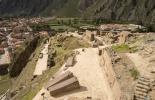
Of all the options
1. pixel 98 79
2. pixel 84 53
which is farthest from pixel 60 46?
pixel 98 79

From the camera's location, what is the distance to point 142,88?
48.6 feet

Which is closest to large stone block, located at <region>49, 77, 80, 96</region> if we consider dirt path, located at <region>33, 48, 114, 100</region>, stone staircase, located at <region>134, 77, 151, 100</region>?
dirt path, located at <region>33, 48, 114, 100</region>

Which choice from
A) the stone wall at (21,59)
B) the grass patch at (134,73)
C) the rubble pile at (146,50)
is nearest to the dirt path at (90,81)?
the grass patch at (134,73)

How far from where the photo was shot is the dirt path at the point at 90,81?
17031mm

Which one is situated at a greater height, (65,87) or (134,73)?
(134,73)

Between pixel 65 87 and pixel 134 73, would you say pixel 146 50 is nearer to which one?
pixel 134 73

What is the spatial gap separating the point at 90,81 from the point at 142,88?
5869mm

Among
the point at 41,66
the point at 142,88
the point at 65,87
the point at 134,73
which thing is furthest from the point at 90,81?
the point at 41,66

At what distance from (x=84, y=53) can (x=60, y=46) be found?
15.3m

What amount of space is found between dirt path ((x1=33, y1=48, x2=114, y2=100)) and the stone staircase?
254 centimetres

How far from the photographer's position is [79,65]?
2414 centimetres

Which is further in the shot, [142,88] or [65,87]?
[65,87]

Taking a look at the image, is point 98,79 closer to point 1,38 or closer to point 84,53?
point 84,53

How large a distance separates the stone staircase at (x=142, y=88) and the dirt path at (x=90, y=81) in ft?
8.32
